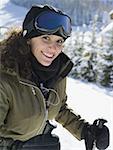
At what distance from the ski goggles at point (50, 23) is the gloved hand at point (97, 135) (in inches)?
25.6

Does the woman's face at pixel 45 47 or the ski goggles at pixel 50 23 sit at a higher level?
the ski goggles at pixel 50 23

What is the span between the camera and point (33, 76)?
242 cm

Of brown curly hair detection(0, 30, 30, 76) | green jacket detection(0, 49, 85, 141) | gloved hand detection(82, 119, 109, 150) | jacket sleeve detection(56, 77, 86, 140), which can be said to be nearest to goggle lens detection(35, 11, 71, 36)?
brown curly hair detection(0, 30, 30, 76)

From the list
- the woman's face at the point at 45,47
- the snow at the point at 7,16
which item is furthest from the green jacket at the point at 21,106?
the snow at the point at 7,16

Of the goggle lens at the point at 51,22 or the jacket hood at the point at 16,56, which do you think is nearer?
the jacket hood at the point at 16,56

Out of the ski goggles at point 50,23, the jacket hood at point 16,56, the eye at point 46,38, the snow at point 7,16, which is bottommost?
the snow at point 7,16

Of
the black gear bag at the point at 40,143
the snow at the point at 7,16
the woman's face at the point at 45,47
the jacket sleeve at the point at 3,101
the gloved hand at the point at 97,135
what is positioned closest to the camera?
the jacket sleeve at the point at 3,101

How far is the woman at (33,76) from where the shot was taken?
227 cm

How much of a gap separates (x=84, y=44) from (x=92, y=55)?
4.62ft

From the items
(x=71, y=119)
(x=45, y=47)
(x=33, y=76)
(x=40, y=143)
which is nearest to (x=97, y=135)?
A: (x=71, y=119)

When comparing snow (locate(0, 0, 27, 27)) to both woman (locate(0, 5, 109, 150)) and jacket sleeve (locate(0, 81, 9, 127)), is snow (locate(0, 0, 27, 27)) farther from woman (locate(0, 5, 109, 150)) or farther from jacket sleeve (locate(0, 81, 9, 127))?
jacket sleeve (locate(0, 81, 9, 127))

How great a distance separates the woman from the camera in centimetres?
227

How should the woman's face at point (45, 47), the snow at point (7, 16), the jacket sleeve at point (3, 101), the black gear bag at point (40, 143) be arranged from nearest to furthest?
the jacket sleeve at point (3, 101) < the woman's face at point (45, 47) < the black gear bag at point (40, 143) < the snow at point (7, 16)

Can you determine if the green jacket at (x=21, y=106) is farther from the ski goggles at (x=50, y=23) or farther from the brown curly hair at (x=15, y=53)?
the ski goggles at (x=50, y=23)
